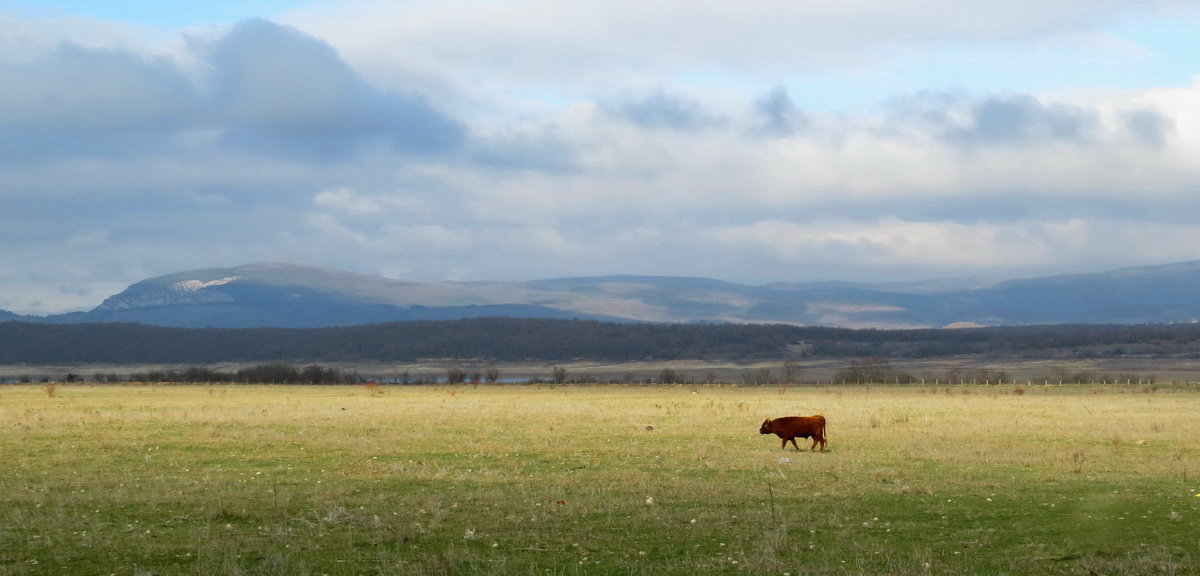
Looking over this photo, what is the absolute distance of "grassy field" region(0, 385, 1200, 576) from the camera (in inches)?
518

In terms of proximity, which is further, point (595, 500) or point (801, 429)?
point (801, 429)

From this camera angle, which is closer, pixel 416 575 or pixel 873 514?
pixel 416 575

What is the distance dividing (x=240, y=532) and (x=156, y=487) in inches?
209

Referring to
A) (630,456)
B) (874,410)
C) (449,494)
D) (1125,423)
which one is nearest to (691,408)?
(874,410)

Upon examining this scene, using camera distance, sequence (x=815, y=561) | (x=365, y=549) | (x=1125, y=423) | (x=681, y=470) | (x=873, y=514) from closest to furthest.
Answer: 1. (x=815, y=561)
2. (x=365, y=549)
3. (x=873, y=514)
4. (x=681, y=470)
5. (x=1125, y=423)

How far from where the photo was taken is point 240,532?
1508 centimetres

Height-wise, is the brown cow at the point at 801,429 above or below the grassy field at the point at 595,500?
above

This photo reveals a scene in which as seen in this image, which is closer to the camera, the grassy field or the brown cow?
the grassy field

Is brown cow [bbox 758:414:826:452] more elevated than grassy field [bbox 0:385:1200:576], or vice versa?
brown cow [bbox 758:414:826:452]

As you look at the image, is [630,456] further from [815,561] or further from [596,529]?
[815,561]

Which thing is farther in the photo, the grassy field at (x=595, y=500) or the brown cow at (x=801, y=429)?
the brown cow at (x=801, y=429)

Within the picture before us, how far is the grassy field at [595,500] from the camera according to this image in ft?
43.1

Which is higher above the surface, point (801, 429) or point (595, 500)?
point (801, 429)

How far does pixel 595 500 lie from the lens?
17750mm
